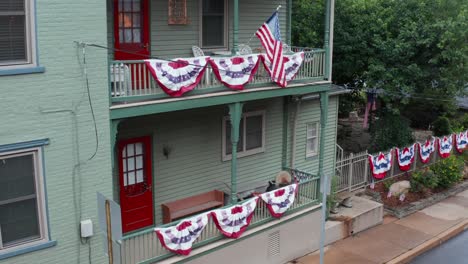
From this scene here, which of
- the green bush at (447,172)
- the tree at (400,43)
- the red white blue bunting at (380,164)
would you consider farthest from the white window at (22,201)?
the green bush at (447,172)

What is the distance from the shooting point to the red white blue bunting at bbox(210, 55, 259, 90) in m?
11.3

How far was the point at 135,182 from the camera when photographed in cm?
1209

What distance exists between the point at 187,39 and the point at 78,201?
517 cm

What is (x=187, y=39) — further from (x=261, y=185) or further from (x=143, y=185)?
(x=261, y=185)

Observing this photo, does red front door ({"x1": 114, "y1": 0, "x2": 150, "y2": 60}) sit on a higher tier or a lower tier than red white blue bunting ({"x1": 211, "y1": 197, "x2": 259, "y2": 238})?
higher

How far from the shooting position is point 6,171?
28.1ft

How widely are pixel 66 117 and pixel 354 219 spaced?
928 centimetres

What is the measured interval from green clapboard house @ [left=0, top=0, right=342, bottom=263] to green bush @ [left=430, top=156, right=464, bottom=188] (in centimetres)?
473

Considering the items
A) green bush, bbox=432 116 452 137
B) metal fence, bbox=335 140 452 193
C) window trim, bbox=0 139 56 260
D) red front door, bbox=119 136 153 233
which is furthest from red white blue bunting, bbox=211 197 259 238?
green bush, bbox=432 116 452 137

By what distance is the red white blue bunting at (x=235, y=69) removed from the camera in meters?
11.3

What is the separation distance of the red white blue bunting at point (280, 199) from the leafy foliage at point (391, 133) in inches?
321

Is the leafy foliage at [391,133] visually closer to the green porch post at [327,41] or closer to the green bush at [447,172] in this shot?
the green bush at [447,172]

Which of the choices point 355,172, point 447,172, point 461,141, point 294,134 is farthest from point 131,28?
point 461,141

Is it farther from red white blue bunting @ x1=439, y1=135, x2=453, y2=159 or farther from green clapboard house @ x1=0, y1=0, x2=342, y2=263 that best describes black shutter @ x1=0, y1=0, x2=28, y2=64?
red white blue bunting @ x1=439, y1=135, x2=453, y2=159
